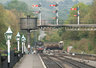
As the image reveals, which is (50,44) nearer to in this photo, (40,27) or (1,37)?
(40,27)

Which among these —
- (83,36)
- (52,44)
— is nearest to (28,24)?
(83,36)

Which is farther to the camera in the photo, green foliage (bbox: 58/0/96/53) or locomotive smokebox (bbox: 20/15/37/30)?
locomotive smokebox (bbox: 20/15/37/30)

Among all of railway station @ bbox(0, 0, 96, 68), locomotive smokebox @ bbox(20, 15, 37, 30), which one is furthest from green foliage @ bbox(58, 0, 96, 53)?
locomotive smokebox @ bbox(20, 15, 37, 30)

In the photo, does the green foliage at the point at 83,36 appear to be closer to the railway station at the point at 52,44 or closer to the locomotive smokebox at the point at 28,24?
the railway station at the point at 52,44

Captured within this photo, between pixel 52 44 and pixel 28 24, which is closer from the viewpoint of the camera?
pixel 28 24

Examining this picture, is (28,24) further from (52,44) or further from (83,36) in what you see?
(52,44)

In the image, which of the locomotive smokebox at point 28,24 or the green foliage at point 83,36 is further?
the locomotive smokebox at point 28,24

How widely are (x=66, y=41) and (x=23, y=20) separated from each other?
4659cm

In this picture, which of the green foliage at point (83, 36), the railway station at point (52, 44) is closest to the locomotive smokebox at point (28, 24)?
the railway station at point (52, 44)

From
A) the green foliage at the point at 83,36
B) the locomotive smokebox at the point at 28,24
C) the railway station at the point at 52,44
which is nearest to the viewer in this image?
the railway station at the point at 52,44

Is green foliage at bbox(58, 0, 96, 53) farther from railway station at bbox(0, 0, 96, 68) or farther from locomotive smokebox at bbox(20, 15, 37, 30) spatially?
locomotive smokebox at bbox(20, 15, 37, 30)

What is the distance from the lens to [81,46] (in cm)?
9606

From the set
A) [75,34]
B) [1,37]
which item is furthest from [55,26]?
[75,34]

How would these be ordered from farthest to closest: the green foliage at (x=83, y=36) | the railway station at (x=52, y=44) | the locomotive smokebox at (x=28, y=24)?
the locomotive smokebox at (x=28, y=24)
the green foliage at (x=83, y=36)
the railway station at (x=52, y=44)
